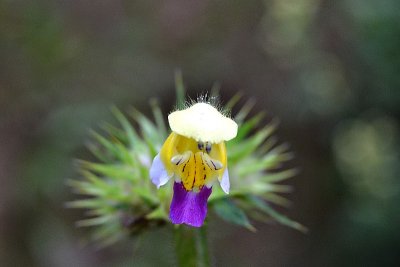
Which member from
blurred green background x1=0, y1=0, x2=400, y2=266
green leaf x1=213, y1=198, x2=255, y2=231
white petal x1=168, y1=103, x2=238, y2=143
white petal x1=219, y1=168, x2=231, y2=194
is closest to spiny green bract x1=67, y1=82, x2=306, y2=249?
green leaf x1=213, y1=198, x2=255, y2=231

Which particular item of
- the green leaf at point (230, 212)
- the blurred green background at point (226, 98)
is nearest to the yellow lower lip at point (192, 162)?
the green leaf at point (230, 212)

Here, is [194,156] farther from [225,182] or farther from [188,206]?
[188,206]

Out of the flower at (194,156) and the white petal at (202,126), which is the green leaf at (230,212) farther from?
the white petal at (202,126)

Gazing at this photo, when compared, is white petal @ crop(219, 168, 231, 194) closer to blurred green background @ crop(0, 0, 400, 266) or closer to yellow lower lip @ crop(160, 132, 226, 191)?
yellow lower lip @ crop(160, 132, 226, 191)

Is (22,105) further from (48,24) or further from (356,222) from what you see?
(356,222)

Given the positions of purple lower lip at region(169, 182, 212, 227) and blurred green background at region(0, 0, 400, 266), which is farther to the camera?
blurred green background at region(0, 0, 400, 266)

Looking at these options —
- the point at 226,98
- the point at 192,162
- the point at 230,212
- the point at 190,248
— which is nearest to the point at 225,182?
the point at 192,162
